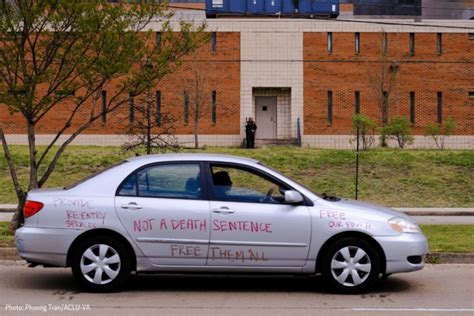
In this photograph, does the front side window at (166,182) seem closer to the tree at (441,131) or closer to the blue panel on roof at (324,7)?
the tree at (441,131)

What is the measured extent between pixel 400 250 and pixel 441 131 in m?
35.8

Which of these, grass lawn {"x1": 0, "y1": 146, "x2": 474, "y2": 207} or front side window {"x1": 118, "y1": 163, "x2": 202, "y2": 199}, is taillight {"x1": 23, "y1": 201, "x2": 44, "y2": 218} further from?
grass lawn {"x1": 0, "y1": 146, "x2": 474, "y2": 207}

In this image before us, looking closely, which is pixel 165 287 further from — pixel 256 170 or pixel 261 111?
pixel 261 111

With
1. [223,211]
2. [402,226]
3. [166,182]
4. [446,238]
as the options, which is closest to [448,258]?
[446,238]

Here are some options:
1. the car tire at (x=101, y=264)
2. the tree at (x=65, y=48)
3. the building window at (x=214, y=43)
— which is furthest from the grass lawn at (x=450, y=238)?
the building window at (x=214, y=43)

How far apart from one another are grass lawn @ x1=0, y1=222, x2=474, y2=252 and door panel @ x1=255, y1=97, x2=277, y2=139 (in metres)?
29.5

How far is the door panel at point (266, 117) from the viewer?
44.4 m

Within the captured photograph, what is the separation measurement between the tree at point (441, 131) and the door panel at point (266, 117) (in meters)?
8.66

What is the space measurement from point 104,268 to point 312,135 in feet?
116

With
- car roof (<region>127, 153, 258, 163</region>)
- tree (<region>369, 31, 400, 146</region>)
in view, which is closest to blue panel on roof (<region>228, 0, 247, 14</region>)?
tree (<region>369, 31, 400, 146</region>)

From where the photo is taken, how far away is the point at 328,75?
43406 millimetres

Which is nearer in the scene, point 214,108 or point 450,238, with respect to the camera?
point 450,238

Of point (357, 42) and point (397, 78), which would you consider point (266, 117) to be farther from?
point (397, 78)

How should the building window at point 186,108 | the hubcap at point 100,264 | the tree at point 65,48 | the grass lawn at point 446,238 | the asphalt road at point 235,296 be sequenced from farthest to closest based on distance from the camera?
1. the building window at point 186,108
2. the tree at point 65,48
3. the grass lawn at point 446,238
4. the hubcap at point 100,264
5. the asphalt road at point 235,296
